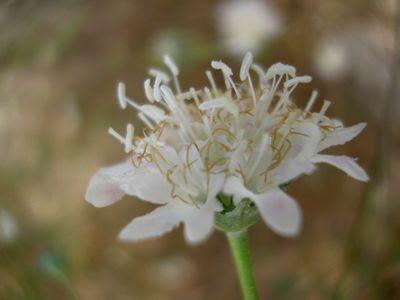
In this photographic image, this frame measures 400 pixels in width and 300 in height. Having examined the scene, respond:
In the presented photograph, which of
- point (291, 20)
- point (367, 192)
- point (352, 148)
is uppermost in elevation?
point (291, 20)

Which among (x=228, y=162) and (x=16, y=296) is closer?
(x=228, y=162)

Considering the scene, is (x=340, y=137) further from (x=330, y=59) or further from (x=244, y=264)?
(x=330, y=59)

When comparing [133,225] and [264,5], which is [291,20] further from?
[133,225]

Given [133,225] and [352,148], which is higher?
[133,225]

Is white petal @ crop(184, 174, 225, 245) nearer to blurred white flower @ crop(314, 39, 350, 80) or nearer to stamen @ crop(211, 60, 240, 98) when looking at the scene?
stamen @ crop(211, 60, 240, 98)

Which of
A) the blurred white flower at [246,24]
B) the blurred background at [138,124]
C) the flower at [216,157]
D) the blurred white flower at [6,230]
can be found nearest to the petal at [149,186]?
the flower at [216,157]

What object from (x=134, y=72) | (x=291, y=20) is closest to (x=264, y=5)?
(x=291, y=20)
